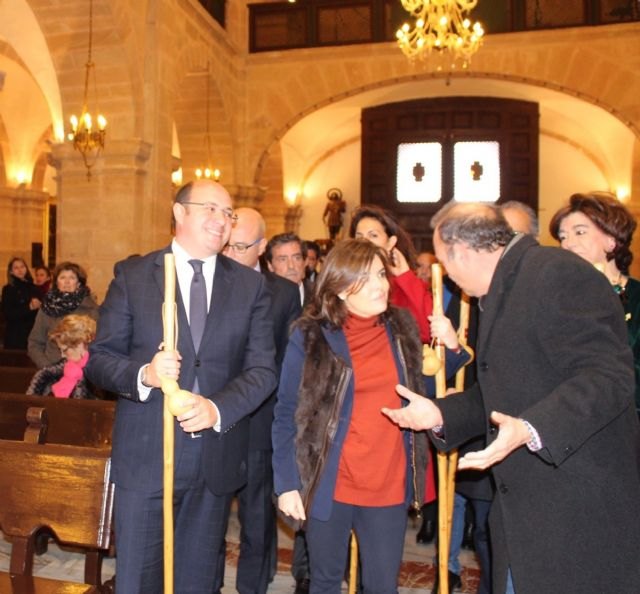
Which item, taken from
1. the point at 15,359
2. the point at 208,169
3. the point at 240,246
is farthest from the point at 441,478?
the point at 208,169

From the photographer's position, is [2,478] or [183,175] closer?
[2,478]

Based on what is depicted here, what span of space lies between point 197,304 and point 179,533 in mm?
835

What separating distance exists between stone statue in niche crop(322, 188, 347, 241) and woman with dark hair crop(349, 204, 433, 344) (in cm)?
1265

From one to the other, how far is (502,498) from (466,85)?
40.2 ft

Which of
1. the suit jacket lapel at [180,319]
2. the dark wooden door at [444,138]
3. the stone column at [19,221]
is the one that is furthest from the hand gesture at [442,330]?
the stone column at [19,221]

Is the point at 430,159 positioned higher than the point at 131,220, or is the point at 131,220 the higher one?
the point at 430,159

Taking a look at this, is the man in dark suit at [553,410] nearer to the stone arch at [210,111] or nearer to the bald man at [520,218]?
the bald man at [520,218]

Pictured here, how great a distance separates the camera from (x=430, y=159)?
1410cm

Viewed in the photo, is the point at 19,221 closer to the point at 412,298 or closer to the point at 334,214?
the point at 334,214

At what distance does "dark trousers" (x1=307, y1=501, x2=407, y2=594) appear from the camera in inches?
89.8

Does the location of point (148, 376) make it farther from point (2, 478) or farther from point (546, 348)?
point (546, 348)

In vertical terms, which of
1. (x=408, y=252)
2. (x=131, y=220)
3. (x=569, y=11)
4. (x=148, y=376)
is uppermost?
(x=569, y=11)

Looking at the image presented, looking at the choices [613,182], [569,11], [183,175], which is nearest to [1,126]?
[183,175]

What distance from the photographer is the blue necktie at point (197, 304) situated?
2434mm
